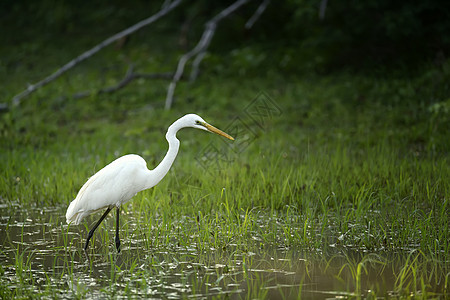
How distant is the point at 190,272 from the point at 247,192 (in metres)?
2.27

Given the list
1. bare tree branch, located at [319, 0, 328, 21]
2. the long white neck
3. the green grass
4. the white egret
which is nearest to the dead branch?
the green grass

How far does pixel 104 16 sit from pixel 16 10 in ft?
12.7

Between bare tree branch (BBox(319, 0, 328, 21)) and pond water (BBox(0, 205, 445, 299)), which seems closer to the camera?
pond water (BBox(0, 205, 445, 299))

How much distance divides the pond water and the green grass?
19mm

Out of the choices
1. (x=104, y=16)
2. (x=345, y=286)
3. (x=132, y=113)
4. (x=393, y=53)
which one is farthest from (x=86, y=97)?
(x=345, y=286)

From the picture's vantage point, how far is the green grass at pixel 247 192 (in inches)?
176

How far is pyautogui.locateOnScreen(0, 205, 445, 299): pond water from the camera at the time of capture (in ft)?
13.5

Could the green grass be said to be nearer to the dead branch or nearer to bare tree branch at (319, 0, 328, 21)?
the dead branch

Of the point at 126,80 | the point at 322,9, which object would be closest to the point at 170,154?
the point at 322,9

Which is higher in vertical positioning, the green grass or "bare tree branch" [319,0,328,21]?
"bare tree branch" [319,0,328,21]

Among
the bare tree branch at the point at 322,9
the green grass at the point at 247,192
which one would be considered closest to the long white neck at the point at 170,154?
the green grass at the point at 247,192

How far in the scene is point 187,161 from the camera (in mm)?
8438

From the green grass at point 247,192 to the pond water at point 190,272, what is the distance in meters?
0.02

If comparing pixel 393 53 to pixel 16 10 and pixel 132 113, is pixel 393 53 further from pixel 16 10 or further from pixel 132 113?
pixel 16 10
